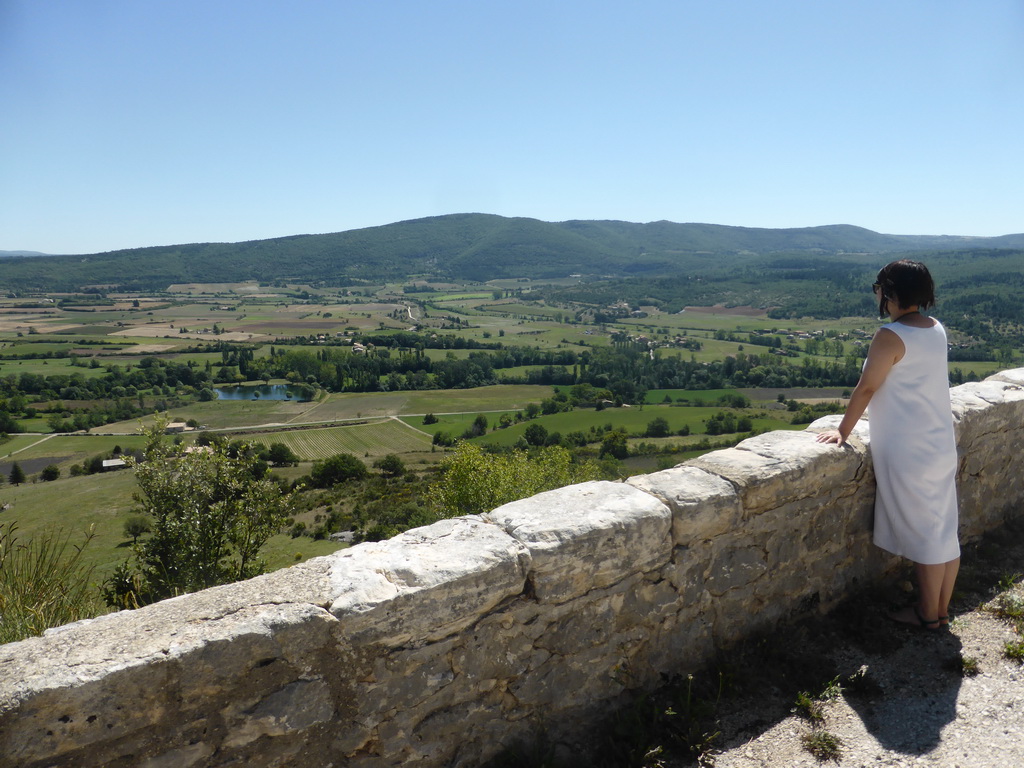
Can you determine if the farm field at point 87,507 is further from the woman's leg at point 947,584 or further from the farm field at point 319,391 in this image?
the woman's leg at point 947,584

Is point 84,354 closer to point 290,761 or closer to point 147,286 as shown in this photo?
point 290,761

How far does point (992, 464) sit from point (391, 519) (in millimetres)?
23286

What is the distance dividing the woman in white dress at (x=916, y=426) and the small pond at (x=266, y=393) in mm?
62331

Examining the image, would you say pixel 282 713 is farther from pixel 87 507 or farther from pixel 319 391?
pixel 319 391

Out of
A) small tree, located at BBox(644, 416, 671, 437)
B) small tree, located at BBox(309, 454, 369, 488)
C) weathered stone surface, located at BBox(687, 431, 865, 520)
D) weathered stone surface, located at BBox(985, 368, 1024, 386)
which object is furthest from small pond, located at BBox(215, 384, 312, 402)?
weathered stone surface, located at BBox(687, 431, 865, 520)

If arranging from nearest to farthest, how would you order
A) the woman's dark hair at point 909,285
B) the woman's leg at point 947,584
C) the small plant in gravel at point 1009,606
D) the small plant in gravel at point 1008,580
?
the woman's dark hair at point 909,285 < the woman's leg at point 947,584 < the small plant in gravel at point 1009,606 < the small plant in gravel at point 1008,580

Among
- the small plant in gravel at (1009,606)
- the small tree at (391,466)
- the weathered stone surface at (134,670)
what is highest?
the weathered stone surface at (134,670)

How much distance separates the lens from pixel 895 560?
3.71 meters

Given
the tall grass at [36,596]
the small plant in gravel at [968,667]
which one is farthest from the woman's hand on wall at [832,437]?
the tall grass at [36,596]

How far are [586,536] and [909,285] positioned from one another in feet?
6.62

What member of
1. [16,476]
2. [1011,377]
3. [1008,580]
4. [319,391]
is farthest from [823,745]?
[319,391]

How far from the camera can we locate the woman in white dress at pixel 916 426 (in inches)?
116

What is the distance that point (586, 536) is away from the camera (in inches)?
99.9

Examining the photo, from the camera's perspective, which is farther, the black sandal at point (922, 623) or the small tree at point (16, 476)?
the small tree at point (16, 476)
